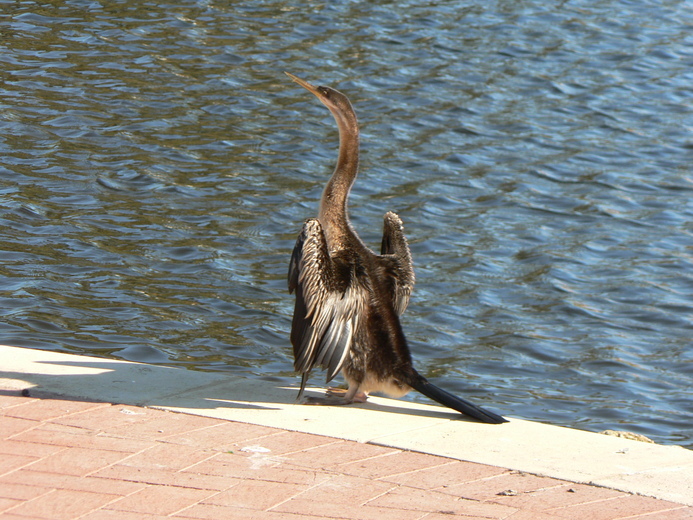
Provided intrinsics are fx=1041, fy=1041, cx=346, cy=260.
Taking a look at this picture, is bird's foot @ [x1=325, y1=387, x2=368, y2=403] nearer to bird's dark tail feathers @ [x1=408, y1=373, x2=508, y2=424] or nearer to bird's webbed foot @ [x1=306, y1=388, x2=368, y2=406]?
bird's webbed foot @ [x1=306, y1=388, x2=368, y2=406]

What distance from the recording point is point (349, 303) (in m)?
5.50

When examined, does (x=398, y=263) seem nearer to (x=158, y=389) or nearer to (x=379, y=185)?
(x=158, y=389)

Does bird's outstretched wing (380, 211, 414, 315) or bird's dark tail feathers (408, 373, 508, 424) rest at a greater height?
bird's outstretched wing (380, 211, 414, 315)

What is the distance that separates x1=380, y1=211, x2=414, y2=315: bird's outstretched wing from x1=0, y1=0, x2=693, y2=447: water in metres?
1.36

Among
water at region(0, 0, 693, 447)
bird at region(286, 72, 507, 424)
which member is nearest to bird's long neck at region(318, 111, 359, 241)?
bird at region(286, 72, 507, 424)

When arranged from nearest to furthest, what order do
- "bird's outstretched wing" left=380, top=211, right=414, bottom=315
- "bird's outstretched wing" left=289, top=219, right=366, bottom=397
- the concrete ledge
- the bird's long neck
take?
the concrete ledge, "bird's outstretched wing" left=289, top=219, right=366, bottom=397, the bird's long neck, "bird's outstretched wing" left=380, top=211, right=414, bottom=315

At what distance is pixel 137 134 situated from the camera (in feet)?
35.6

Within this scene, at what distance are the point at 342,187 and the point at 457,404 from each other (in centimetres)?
142

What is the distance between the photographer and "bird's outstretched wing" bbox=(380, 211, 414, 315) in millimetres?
5977

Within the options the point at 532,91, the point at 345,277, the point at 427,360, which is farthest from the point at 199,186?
the point at 532,91

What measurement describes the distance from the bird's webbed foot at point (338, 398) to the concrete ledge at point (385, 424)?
75 mm

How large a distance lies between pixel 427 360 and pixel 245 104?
5.43m

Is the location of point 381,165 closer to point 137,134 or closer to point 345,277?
point 137,134

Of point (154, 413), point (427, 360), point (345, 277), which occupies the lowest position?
point (427, 360)
